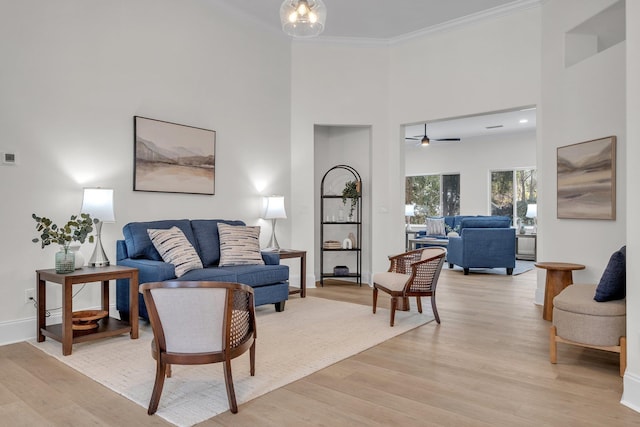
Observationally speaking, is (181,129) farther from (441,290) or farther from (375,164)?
(441,290)

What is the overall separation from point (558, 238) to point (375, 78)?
3.22m

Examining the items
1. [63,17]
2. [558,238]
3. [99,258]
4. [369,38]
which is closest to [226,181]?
[99,258]

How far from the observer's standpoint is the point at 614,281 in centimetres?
301

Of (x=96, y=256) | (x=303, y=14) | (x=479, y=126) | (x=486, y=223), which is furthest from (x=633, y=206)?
(x=479, y=126)

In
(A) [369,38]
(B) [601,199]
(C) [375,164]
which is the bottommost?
(B) [601,199]

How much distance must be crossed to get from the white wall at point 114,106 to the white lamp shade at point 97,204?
0.98ft

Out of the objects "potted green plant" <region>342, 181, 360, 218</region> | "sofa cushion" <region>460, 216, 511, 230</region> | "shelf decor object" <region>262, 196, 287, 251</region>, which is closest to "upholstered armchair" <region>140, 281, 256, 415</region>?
"shelf decor object" <region>262, 196, 287, 251</region>

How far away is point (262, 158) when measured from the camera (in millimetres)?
5988

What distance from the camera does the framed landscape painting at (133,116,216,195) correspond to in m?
4.60

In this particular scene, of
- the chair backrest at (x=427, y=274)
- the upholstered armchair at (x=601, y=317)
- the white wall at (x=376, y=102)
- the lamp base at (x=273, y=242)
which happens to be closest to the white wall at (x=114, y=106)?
the lamp base at (x=273, y=242)

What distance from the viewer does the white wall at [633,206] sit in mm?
2523

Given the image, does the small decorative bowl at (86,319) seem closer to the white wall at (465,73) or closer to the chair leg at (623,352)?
the chair leg at (623,352)

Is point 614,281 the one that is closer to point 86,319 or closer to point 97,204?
point 86,319

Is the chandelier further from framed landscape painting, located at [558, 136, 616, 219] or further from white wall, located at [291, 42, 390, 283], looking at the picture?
white wall, located at [291, 42, 390, 283]
